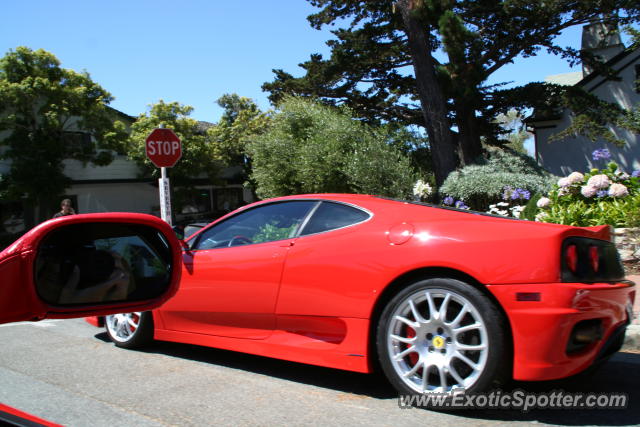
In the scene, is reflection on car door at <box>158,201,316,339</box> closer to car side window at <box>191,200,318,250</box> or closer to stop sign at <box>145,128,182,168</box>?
car side window at <box>191,200,318,250</box>

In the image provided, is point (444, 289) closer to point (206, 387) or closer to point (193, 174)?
point (206, 387)

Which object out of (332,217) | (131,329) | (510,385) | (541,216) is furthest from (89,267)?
(541,216)

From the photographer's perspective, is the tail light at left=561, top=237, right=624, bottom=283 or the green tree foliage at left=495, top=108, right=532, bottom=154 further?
the green tree foliage at left=495, top=108, right=532, bottom=154

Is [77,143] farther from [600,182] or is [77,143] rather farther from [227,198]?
[600,182]

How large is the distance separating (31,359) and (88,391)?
135 centimetres

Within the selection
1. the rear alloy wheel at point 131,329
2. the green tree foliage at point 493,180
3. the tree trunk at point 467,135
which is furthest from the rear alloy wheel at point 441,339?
the tree trunk at point 467,135

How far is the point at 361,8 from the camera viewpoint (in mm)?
16672

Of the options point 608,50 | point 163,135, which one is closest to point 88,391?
point 163,135

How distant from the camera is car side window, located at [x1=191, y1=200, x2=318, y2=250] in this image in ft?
13.6

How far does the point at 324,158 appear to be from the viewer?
12.6m

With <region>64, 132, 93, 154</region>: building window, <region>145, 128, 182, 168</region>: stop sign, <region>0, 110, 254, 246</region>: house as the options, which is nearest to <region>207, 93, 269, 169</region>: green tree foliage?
<region>0, 110, 254, 246</region>: house

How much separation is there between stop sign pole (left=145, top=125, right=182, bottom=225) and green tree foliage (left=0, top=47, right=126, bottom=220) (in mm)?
11820

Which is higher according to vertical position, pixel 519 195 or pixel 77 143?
pixel 77 143
